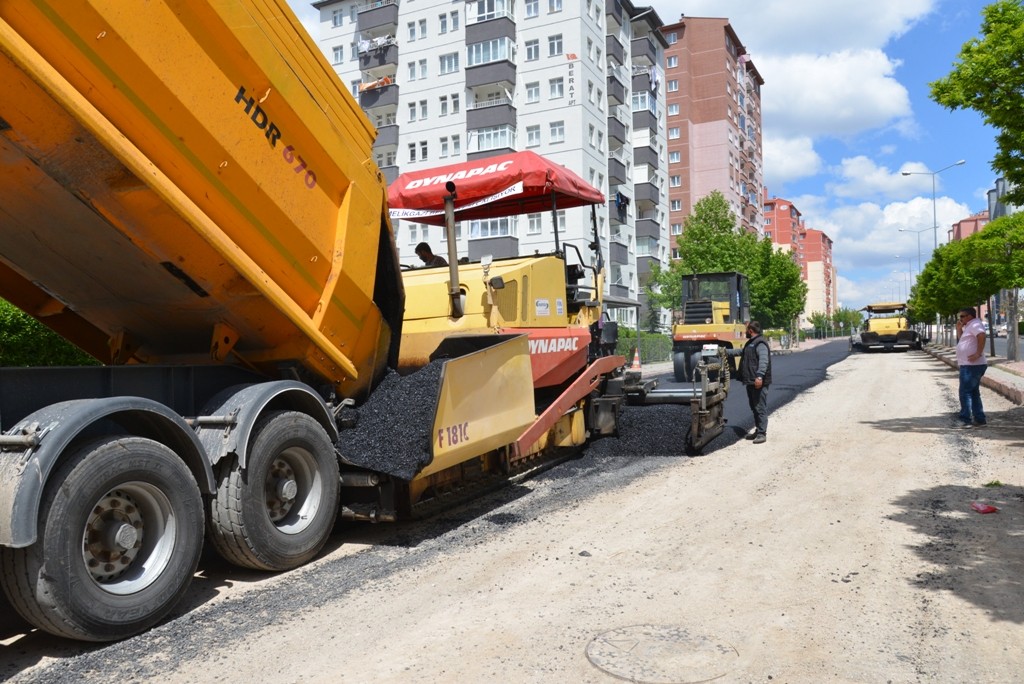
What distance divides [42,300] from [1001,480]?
8107mm

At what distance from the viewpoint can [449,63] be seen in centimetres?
3931

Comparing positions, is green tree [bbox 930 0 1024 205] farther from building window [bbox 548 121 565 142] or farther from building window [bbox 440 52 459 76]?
building window [bbox 440 52 459 76]

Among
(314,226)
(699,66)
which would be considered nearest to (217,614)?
(314,226)

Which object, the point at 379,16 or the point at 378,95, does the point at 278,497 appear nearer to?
the point at 378,95

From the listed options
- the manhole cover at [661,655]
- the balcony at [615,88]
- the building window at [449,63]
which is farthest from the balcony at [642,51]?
the manhole cover at [661,655]

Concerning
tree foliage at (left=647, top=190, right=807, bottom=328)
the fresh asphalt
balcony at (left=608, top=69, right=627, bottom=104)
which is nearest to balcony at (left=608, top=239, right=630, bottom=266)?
tree foliage at (left=647, top=190, right=807, bottom=328)

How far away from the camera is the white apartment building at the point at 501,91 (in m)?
37.1

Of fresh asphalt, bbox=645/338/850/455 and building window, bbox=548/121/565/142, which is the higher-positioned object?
building window, bbox=548/121/565/142

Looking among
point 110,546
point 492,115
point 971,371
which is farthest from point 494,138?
point 110,546

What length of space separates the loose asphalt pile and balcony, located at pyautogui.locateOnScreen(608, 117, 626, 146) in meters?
37.0

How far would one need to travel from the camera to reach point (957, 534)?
17.6 ft

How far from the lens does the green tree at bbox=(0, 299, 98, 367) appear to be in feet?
27.9

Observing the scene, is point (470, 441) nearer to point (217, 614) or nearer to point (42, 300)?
point (217, 614)

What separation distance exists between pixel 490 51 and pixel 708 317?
2350 cm
